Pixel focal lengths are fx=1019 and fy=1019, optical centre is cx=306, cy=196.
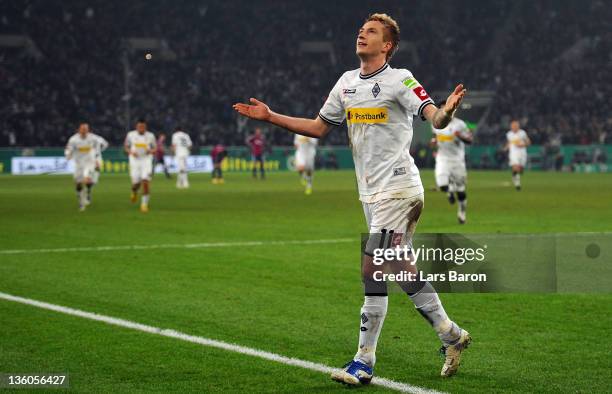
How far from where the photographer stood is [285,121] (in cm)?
740

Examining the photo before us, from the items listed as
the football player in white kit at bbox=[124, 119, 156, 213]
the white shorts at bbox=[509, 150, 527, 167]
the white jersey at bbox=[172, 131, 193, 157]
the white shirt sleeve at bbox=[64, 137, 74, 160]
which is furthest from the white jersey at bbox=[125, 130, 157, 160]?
the white shorts at bbox=[509, 150, 527, 167]

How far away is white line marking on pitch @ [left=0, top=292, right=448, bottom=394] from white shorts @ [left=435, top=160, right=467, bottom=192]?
12.6m

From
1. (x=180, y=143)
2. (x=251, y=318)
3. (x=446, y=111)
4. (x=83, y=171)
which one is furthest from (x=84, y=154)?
(x=446, y=111)

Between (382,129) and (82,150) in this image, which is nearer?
(382,129)

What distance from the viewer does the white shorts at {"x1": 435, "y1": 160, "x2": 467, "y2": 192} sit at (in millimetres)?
21797

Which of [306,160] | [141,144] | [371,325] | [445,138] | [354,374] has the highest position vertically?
[445,138]

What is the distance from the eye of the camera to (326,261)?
14312 millimetres

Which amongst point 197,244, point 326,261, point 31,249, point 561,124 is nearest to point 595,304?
point 326,261

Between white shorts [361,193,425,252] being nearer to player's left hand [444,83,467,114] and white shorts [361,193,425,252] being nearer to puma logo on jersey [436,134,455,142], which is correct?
player's left hand [444,83,467,114]

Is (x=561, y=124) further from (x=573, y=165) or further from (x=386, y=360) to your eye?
(x=386, y=360)

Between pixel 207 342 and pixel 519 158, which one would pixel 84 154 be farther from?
pixel 207 342

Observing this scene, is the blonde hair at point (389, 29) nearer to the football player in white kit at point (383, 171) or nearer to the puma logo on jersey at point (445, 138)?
the football player in white kit at point (383, 171)

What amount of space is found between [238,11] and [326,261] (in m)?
57.7

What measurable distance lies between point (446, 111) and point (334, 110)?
118 cm
